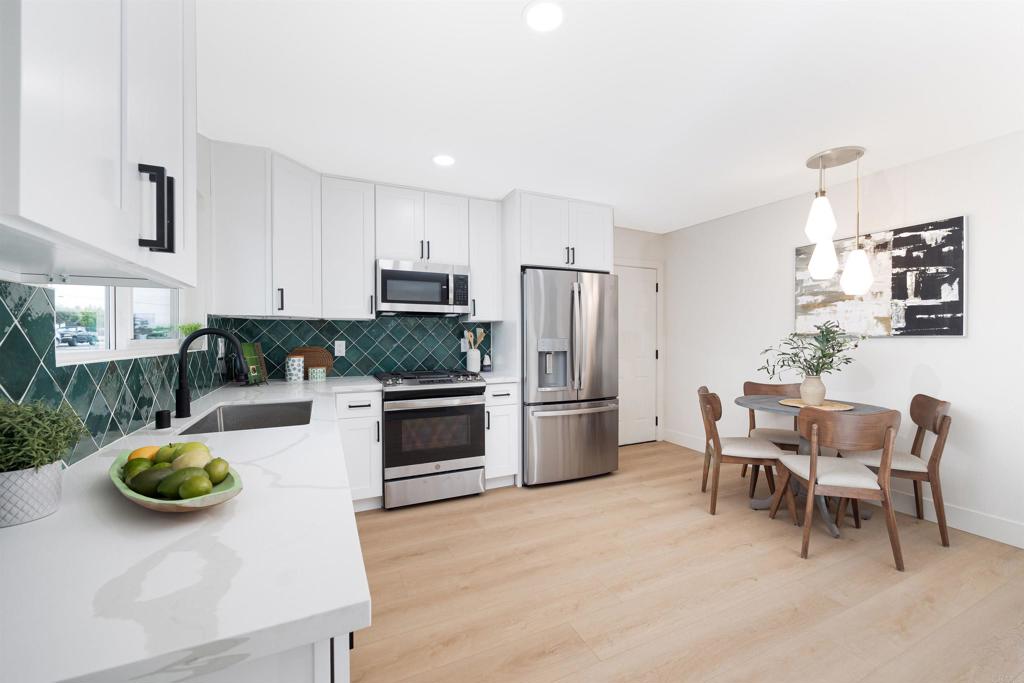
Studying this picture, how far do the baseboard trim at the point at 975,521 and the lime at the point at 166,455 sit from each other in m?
4.11

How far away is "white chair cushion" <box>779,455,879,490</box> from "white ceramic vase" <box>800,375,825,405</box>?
394 millimetres

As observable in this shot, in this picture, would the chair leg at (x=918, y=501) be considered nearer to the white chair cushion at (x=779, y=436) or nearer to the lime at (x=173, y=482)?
the white chair cushion at (x=779, y=436)

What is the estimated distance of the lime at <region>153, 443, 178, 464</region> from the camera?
3.06 feet

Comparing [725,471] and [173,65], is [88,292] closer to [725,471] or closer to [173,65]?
[173,65]

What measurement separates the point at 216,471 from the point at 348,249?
252 centimetres

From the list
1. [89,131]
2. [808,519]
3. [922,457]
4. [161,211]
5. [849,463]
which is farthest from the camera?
[922,457]

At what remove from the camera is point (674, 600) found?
196 centimetres

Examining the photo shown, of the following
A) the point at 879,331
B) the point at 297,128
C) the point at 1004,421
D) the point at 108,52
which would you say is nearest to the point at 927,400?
the point at 1004,421

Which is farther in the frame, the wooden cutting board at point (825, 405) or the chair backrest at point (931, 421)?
the wooden cutting board at point (825, 405)

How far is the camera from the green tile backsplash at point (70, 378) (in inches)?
38.6

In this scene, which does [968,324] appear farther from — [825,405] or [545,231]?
[545,231]

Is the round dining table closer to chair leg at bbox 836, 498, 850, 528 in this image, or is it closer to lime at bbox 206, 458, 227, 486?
chair leg at bbox 836, 498, 850, 528

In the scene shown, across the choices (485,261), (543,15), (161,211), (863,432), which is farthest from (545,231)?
(161,211)

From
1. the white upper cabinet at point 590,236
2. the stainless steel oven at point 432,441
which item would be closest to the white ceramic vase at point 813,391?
the white upper cabinet at point 590,236
